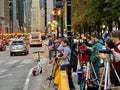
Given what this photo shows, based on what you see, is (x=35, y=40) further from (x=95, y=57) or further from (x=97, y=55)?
(x=97, y=55)

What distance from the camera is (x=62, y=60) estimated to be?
14703 millimetres

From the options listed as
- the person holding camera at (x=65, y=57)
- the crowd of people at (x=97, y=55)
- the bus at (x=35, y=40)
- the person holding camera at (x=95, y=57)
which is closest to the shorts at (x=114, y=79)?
the crowd of people at (x=97, y=55)

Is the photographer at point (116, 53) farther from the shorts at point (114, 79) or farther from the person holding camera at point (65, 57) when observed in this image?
the person holding camera at point (65, 57)

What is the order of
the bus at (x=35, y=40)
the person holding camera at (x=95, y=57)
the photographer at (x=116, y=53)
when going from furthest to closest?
the bus at (x=35, y=40) → the person holding camera at (x=95, y=57) → the photographer at (x=116, y=53)

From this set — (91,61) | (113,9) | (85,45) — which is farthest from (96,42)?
(113,9)

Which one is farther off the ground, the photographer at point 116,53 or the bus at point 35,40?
the photographer at point 116,53

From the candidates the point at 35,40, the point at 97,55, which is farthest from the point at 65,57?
the point at 35,40

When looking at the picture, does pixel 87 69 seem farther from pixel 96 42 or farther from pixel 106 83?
pixel 106 83

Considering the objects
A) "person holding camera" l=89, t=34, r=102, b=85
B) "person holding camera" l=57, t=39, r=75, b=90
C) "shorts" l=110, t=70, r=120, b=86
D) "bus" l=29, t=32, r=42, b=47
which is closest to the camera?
"shorts" l=110, t=70, r=120, b=86

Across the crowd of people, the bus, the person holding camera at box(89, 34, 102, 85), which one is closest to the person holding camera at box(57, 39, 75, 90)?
the crowd of people

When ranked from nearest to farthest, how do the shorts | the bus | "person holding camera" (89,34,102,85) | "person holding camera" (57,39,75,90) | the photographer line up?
1. the photographer
2. the shorts
3. "person holding camera" (89,34,102,85)
4. "person holding camera" (57,39,75,90)
5. the bus

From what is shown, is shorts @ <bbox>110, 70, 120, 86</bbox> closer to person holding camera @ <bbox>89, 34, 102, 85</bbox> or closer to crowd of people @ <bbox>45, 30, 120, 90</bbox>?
crowd of people @ <bbox>45, 30, 120, 90</bbox>

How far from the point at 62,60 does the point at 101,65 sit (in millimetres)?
1797

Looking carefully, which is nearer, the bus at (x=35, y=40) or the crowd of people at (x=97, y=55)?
the crowd of people at (x=97, y=55)
